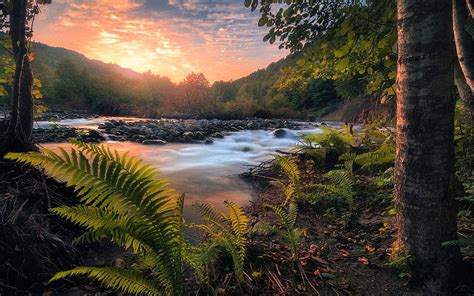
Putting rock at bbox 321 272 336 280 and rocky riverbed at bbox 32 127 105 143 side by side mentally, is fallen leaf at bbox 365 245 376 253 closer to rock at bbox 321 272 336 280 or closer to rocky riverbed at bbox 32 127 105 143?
rock at bbox 321 272 336 280

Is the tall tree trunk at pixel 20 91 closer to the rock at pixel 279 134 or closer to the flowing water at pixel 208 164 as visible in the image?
the flowing water at pixel 208 164

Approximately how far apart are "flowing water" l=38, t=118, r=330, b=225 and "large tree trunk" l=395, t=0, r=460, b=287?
3465 mm

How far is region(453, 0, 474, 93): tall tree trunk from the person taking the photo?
137 inches

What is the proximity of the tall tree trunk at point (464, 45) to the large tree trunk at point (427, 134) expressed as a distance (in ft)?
5.82

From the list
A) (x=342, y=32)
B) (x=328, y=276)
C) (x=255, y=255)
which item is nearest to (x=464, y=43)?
(x=342, y=32)

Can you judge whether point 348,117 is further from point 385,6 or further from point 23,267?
point 23,267

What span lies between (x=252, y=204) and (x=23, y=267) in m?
3.55

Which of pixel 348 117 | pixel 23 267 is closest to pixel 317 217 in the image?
pixel 23 267

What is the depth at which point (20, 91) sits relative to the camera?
4.24 m

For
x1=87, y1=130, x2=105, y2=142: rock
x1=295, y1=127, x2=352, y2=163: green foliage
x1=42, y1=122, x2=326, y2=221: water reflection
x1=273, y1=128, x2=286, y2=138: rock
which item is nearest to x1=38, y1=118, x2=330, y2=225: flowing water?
x1=42, y1=122, x2=326, y2=221: water reflection

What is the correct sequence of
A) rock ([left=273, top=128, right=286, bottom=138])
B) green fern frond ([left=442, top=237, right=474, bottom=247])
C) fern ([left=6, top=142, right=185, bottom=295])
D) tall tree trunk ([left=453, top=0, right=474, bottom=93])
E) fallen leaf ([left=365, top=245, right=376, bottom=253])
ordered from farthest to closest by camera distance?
rock ([left=273, top=128, right=286, bottom=138])
tall tree trunk ([left=453, top=0, right=474, bottom=93])
fallen leaf ([left=365, top=245, right=376, bottom=253])
green fern frond ([left=442, top=237, right=474, bottom=247])
fern ([left=6, top=142, right=185, bottom=295])

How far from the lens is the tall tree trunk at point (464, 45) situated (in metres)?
3.48

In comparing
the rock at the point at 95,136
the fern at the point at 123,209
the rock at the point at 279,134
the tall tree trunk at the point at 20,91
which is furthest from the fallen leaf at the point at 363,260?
the rock at the point at 279,134

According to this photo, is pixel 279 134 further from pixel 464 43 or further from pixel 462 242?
pixel 462 242
